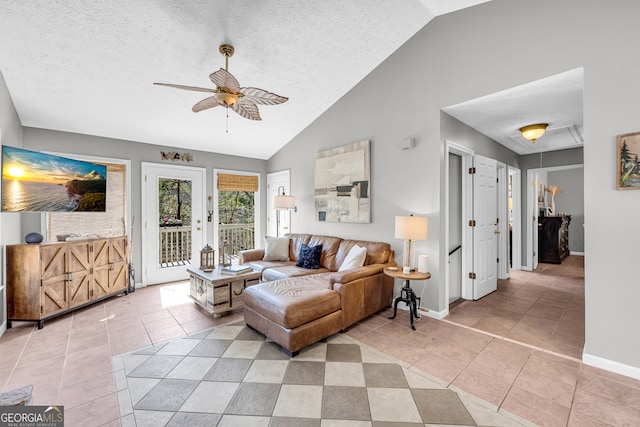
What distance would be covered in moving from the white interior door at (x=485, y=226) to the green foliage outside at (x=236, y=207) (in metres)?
4.40

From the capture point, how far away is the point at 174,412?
5.83 feet

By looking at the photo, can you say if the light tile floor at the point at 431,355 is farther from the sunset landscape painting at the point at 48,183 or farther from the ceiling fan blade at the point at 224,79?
the ceiling fan blade at the point at 224,79

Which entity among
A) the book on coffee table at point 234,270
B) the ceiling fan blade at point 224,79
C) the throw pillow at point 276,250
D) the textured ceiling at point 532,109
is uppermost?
the textured ceiling at point 532,109

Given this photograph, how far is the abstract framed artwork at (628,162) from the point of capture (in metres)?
2.10

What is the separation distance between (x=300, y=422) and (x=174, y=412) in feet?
2.70

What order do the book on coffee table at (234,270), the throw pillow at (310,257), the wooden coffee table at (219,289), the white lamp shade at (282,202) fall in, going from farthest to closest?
the white lamp shade at (282,202) → the throw pillow at (310,257) → the book on coffee table at (234,270) → the wooden coffee table at (219,289)

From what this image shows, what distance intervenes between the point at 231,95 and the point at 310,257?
2.44m

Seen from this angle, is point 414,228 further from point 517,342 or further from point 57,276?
point 57,276

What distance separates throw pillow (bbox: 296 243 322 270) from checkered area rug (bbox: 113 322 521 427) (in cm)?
152

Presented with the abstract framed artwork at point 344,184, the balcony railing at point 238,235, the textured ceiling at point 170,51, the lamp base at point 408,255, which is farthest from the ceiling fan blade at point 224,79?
the balcony railing at point 238,235

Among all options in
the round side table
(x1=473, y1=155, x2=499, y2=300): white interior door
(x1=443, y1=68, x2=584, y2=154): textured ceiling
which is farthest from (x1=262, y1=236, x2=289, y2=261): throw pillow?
(x1=443, y1=68, x2=584, y2=154): textured ceiling

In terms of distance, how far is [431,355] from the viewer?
2.48m

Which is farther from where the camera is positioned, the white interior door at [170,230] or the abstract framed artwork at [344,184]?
the white interior door at [170,230]

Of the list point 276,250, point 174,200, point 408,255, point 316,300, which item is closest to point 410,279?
point 408,255
